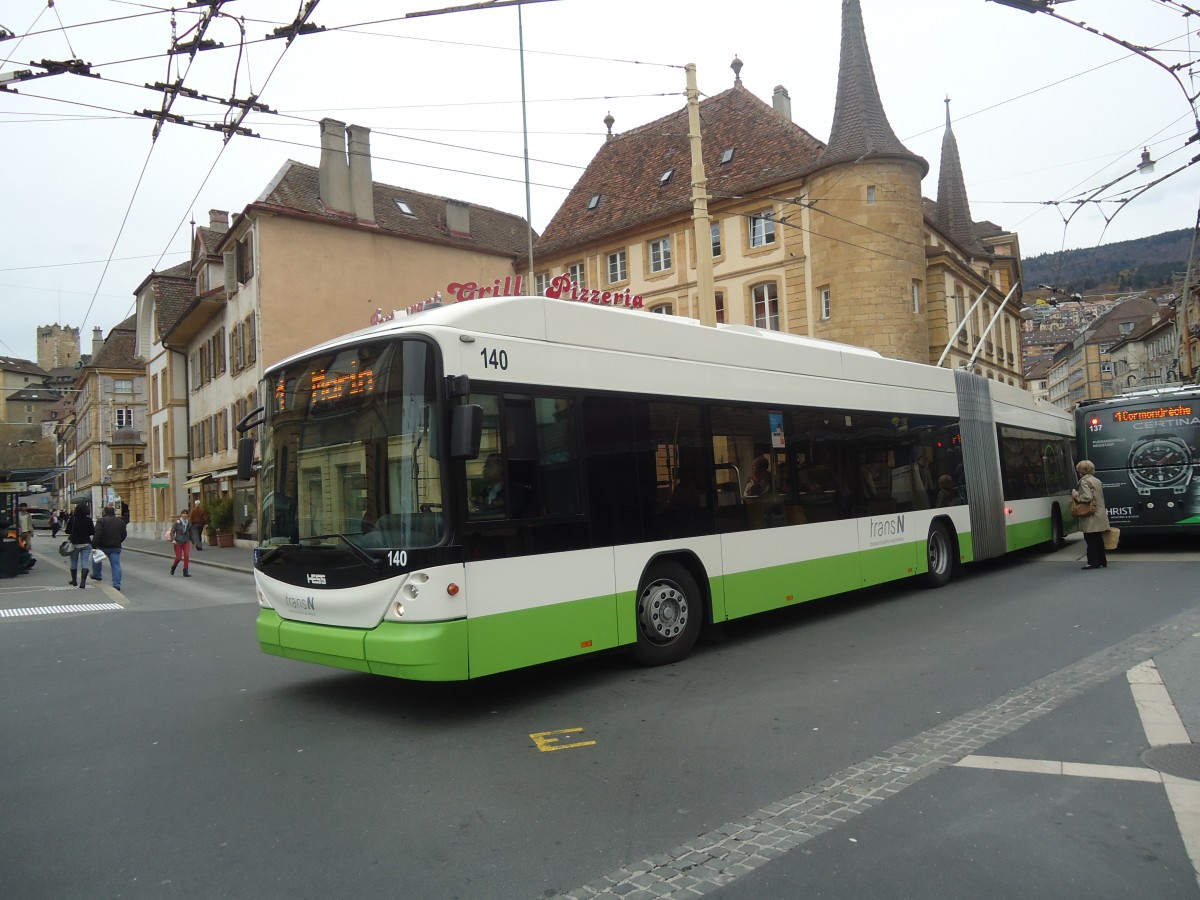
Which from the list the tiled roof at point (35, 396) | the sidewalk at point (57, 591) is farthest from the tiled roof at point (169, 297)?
the tiled roof at point (35, 396)

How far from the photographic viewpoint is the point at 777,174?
35.0 m

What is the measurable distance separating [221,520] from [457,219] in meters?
15.4

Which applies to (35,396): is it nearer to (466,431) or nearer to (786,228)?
(786,228)

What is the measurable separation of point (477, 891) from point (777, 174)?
112 feet

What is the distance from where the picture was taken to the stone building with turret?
108 feet

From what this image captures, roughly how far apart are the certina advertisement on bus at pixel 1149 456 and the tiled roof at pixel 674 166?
18.5 m

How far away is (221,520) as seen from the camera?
34.0m

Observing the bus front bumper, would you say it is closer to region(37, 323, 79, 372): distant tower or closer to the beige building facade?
the beige building facade

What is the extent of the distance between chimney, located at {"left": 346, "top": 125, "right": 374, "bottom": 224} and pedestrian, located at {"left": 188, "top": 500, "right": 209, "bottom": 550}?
39.4 feet

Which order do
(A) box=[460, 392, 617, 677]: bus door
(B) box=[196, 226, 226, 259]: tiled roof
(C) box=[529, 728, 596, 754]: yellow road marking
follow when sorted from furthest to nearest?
1. (B) box=[196, 226, 226, 259]: tiled roof
2. (A) box=[460, 392, 617, 677]: bus door
3. (C) box=[529, 728, 596, 754]: yellow road marking

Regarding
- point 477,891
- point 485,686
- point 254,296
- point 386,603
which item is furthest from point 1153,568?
point 254,296

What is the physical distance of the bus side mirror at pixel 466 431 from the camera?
247 inches

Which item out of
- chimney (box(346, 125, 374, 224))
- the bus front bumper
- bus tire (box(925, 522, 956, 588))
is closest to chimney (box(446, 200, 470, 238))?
chimney (box(346, 125, 374, 224))

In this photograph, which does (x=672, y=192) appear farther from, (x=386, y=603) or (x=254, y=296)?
(x=386, y=603)
